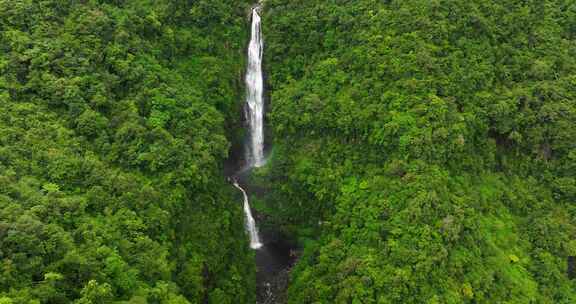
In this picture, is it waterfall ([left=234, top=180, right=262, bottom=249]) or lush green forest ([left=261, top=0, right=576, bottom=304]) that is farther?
waterfall ([left=234, top=180, right=262, bottom=249])

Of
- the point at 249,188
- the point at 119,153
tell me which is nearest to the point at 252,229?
the point at 249,188

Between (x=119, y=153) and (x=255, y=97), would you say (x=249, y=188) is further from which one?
(x=119, y=153)

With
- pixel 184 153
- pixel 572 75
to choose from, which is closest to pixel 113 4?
pixel 184 153

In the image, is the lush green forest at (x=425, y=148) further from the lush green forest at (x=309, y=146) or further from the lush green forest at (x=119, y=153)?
the lush green forest at (x=119, y=153)

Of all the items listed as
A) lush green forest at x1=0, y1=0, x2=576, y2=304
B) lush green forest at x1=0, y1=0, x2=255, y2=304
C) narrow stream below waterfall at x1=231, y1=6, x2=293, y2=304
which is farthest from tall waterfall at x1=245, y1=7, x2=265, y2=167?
lush green forest at x1=0, y1=0, x2=255, y2=304

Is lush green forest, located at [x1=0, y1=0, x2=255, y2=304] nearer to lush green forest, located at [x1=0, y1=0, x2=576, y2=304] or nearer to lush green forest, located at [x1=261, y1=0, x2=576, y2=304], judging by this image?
lush green forest, located at [x1=0, y1=0, x2=576, y2=304]

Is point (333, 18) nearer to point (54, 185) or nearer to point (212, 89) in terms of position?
point (212, 89)

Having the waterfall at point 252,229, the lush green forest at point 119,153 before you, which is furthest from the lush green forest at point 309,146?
the waterfall at point 252,229
